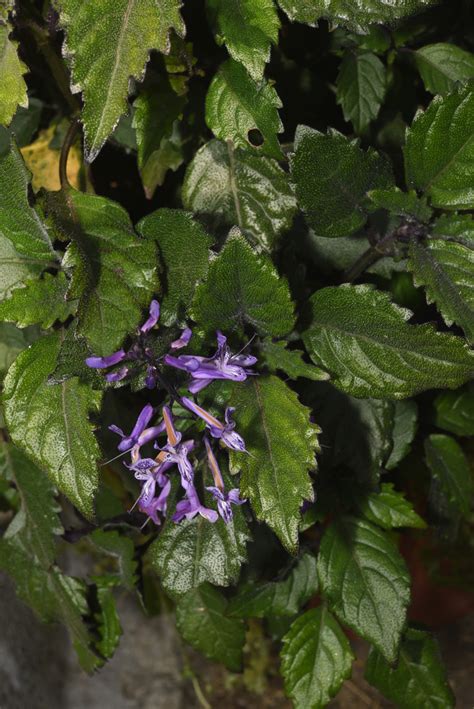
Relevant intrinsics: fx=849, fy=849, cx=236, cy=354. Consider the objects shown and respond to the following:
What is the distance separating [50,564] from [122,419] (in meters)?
0.20

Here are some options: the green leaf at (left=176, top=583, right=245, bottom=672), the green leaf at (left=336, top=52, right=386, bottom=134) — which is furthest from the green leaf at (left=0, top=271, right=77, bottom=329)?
the green leaf at (left=176, top=583, right=245, bottom=672)

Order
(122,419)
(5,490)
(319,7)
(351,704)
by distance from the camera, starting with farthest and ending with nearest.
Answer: (351,704) < (5,490) < (122,419) < (319,7)

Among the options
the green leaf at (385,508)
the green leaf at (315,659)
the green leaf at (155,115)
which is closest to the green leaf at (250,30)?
the green leaf at (155,115)

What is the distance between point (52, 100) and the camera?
89 cm

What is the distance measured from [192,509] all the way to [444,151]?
344 millimetres

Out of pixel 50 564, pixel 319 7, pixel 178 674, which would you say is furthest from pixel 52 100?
pixel 178 674

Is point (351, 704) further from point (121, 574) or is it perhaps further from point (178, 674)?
point (121, 574)

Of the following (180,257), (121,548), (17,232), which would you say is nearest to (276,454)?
(180,257)

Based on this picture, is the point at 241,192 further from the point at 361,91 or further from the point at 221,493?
the point at 221,493

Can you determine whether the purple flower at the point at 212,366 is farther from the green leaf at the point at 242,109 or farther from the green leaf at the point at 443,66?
the green leaf at the point at 443,66

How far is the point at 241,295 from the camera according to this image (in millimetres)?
634

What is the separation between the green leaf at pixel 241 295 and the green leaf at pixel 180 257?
0.10ft

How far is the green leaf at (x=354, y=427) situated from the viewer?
0.79 metres

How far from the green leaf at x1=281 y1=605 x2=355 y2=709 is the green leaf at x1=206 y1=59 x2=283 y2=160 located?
0.51 meters
